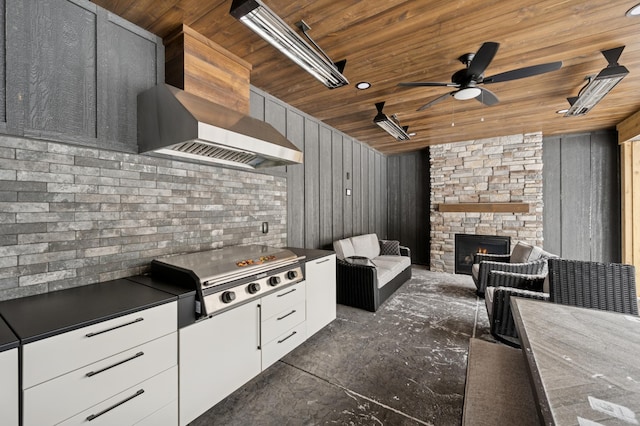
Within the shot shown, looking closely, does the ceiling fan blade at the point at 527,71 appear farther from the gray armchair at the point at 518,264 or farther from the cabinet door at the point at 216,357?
the cabinet door at the point at 216,357

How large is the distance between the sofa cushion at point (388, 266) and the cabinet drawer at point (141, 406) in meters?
2.75

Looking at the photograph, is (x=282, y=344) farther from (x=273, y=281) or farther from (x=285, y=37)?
(x=285, y=37)

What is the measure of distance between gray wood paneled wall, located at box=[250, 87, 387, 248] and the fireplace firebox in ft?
6.17

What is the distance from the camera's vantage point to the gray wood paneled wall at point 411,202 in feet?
21.4

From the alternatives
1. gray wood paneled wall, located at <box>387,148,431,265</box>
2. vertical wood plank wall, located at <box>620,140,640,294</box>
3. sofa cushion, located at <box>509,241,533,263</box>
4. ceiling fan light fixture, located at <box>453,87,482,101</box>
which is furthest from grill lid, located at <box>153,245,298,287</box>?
vertical wood plank wall, located at <box>620,140,640,294</box>

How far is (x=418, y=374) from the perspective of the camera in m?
2.26

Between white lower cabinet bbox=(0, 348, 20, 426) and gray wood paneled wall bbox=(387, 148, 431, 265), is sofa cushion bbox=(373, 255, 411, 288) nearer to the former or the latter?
gray wood paneled wall bbox=(387, 148, 431, 265)

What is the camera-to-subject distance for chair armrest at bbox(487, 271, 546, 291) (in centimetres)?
310

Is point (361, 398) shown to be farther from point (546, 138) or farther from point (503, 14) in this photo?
point (546, 138)

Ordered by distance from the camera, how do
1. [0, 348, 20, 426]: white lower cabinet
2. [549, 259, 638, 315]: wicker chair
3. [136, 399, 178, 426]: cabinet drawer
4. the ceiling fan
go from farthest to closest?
[549, 259, 638, 315]: wicker chair
the ceiling fan
[136, 399, 178, 426]: cabinet drawer
[0, 348, 20, 426]: white lower cabinet

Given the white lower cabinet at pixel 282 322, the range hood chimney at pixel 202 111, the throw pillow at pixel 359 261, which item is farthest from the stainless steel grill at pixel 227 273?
the throw pillow at pixel 359 261

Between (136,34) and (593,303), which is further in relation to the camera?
(593,303)

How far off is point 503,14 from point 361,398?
3.08 m

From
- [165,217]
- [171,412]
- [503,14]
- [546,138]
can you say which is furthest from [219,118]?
[546,138]
